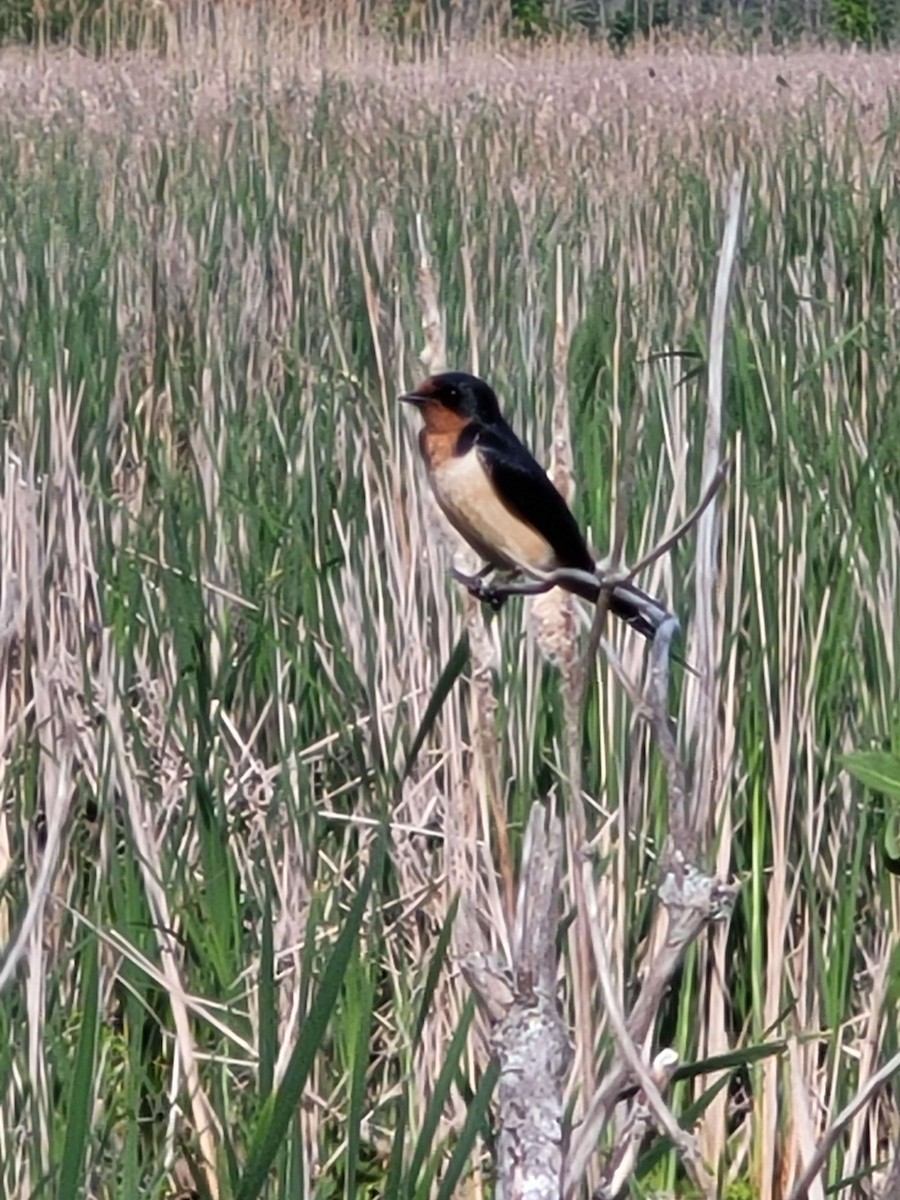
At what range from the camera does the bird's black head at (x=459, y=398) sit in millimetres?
1381

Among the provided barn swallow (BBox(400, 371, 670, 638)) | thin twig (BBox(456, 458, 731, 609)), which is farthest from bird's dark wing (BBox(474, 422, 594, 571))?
thin twig (BBox(456, 458, 731, 609))

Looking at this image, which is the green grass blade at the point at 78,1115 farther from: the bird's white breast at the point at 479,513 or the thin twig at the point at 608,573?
the bird's white breast at the point at 479,513

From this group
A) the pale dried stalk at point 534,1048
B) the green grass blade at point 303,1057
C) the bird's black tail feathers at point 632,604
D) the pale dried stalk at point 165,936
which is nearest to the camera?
the pale dried stalk at point 534,1048

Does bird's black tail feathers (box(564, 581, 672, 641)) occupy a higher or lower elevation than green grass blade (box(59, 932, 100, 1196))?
higher

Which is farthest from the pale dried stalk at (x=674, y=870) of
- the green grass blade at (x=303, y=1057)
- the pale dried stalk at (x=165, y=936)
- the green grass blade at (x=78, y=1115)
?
the pale dried stalk at (x=165, y=936)

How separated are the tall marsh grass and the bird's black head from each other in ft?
0.31

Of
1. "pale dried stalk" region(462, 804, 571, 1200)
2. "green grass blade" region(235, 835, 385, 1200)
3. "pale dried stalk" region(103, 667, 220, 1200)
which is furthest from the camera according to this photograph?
"pale dried stalk" region(103, 667, 220, 1200)

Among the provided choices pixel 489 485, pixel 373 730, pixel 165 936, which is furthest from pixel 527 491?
pixel 165 936

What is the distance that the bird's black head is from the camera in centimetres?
138

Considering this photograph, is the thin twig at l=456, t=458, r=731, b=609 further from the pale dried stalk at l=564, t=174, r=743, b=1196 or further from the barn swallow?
the barn swallow

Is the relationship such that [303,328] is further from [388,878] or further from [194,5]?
[194,5]

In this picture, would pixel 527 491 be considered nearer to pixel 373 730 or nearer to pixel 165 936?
pixel 373 730

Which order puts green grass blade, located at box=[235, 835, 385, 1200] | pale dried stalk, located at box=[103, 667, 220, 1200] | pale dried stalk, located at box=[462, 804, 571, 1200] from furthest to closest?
1. pale dried stalk, located at box=[103, 667, 220, 1200]
2. green grass blade, located at box=[235, 835, 385, 1200]
3. pale dried stalk, located at box=[462, 804, 571, 1200]

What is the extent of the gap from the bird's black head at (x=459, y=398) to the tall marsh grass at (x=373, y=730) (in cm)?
9
